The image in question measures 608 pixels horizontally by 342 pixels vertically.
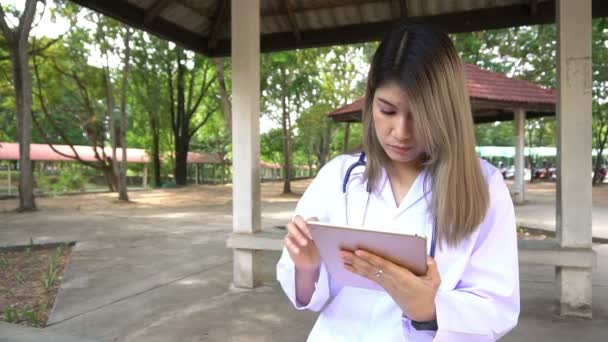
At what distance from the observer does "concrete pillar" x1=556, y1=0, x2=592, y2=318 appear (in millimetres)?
4281

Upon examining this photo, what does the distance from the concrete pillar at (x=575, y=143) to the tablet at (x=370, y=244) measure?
155 inches

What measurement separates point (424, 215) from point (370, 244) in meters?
0.29

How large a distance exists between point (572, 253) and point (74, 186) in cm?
2730

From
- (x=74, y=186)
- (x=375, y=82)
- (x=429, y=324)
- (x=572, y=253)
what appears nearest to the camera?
(x=429, y=324)

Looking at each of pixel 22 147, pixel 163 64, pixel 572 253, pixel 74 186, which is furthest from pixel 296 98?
pixel 572 253

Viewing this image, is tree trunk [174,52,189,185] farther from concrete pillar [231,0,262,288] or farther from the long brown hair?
the long brown hair

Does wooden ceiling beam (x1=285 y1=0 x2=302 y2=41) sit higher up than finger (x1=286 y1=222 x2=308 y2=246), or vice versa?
wooden ceiling beam (x1=285 y1=0 x2=302 y2=41)

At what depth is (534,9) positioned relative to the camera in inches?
208

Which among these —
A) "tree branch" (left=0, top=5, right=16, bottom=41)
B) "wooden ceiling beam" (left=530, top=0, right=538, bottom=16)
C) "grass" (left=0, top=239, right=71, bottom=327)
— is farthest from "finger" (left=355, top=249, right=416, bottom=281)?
"tree branch" (left=0, top=5, right=16, bottom=41)

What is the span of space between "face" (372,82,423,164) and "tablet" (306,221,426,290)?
317mm

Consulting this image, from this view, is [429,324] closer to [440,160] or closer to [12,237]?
[440,160]

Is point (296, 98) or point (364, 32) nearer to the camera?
point (364, 32)

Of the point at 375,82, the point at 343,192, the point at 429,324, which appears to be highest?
the point at 375,82

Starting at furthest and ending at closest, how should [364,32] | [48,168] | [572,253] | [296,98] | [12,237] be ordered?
[48,168]
[296,98]
[12,237]
[364,32]
[572,253]
